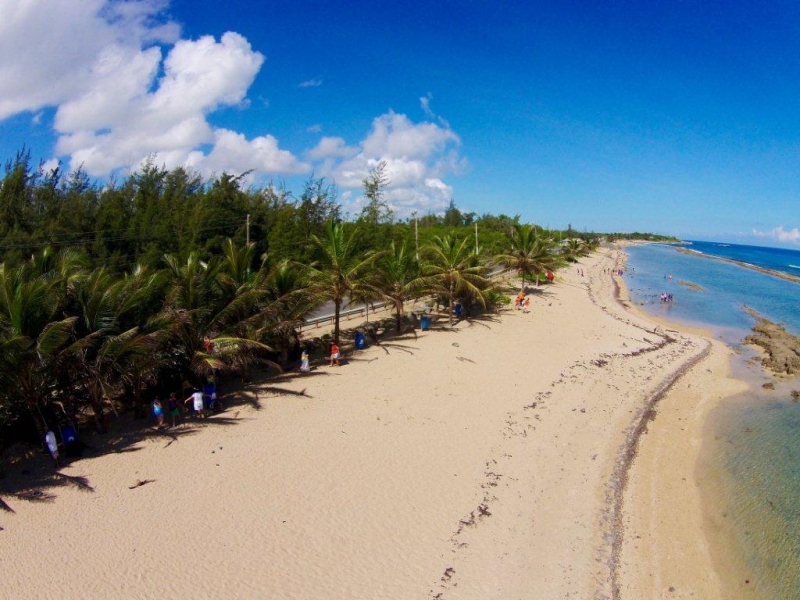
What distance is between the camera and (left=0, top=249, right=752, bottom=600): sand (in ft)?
21.2

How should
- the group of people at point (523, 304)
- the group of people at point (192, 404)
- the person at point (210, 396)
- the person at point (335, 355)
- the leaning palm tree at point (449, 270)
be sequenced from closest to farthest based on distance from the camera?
the group of people at point (192, 404) < the person at point (210, 396) < the person at point (335, 355) < the leaning palm tree at point (449, 270) < the group of people at point (523, 304)

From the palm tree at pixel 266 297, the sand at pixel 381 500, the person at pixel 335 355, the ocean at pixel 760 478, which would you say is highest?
the palm tree at pixel 266 297

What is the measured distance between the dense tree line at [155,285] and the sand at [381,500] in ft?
4.58

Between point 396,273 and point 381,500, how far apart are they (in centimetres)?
1030

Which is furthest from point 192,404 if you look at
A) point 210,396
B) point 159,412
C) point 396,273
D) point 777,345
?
point 777,345

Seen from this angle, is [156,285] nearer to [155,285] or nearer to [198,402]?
[155,285]

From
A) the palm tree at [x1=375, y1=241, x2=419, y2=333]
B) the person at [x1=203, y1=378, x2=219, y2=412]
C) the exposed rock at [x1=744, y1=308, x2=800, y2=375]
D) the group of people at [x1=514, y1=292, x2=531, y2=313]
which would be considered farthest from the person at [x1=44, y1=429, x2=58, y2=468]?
the exposed rock at [x1=744, y1=308, x2=800, y2=375]

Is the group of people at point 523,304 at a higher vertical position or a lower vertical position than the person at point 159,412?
higher

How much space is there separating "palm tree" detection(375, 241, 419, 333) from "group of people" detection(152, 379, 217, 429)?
723 cm

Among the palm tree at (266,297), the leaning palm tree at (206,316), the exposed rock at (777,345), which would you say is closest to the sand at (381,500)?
the leaning palm tree at (206,316)

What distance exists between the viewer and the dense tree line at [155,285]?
341 inches

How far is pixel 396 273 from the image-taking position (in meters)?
17.4

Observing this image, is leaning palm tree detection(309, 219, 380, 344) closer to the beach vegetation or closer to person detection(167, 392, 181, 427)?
the beach vegetation

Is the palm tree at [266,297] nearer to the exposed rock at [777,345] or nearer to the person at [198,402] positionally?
the person at [198,402]
